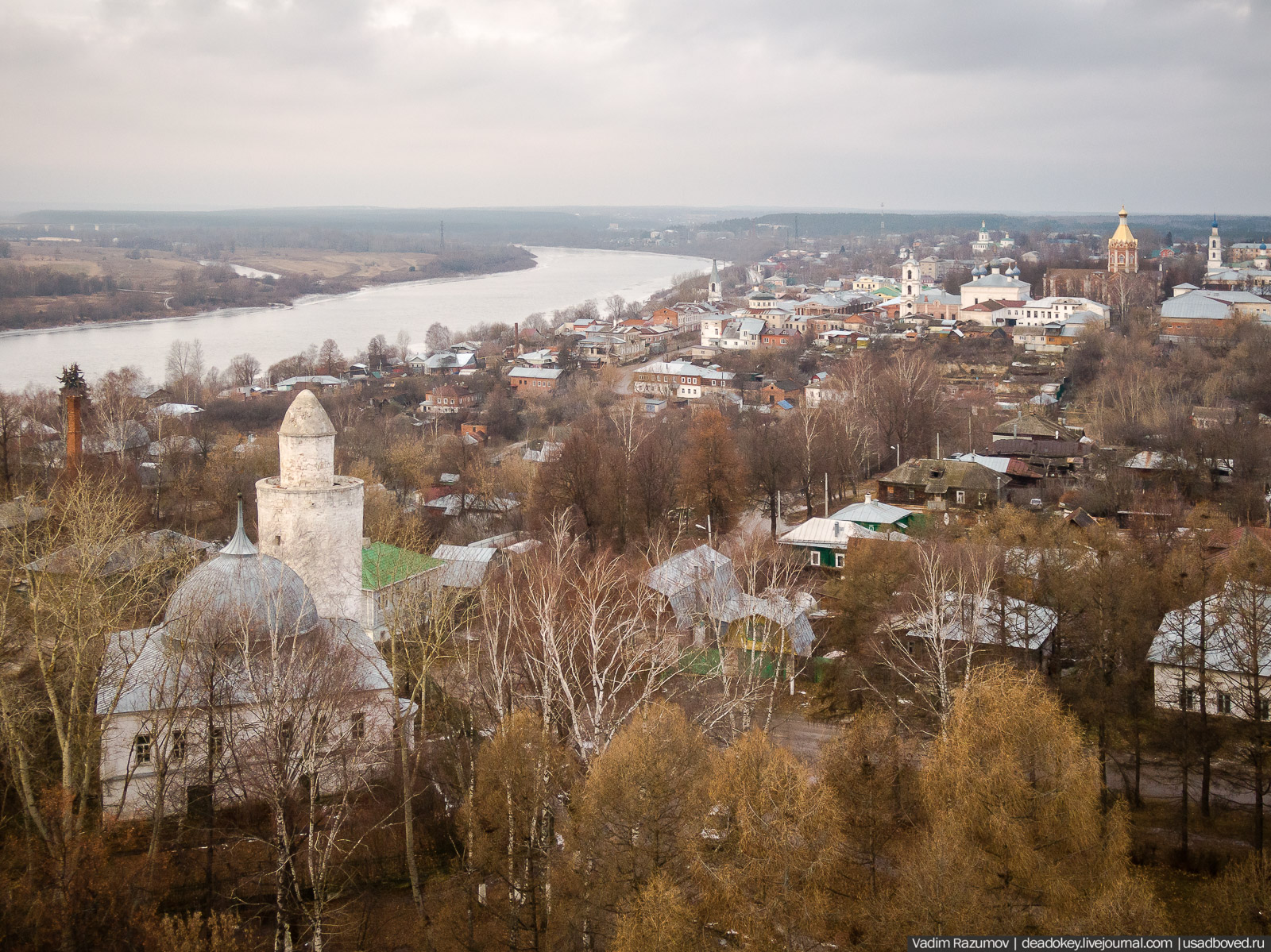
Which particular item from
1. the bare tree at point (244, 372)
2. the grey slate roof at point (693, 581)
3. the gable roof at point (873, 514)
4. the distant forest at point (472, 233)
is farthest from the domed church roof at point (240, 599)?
the distant forest at point (472, 233)

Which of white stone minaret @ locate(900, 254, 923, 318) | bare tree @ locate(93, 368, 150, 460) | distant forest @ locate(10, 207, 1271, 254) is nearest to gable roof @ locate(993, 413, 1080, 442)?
bare tree @ locate(93, 368, 150, 460)

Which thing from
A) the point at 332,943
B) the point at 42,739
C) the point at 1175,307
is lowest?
the point at 332,943

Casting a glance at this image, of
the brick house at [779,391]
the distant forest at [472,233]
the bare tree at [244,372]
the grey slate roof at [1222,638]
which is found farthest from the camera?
the distant forest at [472,233]

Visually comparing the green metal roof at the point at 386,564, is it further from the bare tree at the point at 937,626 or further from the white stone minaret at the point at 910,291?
the white stone minaret at the point at 910,291

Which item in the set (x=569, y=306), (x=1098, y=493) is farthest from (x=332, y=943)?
(x=569, y=306)

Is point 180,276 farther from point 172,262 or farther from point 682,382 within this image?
point 682,382

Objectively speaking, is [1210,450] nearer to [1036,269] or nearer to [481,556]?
[481,556]
